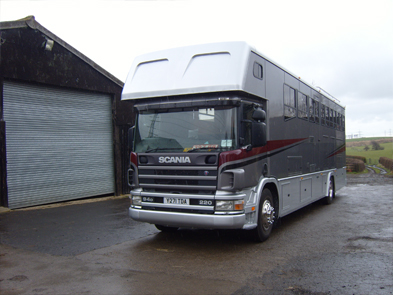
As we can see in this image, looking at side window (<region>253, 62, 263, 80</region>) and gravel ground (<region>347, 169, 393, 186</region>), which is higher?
side window (<region>253, 62, 263, 80</region>)

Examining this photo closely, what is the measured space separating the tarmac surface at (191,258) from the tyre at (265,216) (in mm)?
200

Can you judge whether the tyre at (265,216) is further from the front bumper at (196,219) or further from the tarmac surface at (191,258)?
the front bumper at (196,219)

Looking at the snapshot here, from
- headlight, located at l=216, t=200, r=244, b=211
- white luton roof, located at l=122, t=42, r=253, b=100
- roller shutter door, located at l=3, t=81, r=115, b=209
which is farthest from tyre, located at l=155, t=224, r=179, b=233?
roller shutter door, located at l=3, t=81, r=115, b=209

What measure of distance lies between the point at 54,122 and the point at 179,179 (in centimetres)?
772

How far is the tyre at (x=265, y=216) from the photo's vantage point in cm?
668

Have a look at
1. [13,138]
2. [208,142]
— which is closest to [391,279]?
[208,142]

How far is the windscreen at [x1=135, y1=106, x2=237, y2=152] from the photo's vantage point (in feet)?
19.7

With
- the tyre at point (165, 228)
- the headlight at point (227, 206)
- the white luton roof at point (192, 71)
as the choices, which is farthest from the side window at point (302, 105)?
the tyre at point (165, 228)

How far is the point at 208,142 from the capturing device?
605 cm

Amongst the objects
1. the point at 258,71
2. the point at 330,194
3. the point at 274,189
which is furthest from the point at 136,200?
the point at 330,194

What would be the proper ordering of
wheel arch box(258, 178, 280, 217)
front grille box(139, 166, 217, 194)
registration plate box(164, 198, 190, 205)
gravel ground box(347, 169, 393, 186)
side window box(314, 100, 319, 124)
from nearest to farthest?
1. front grille box(139, 166, 217, 194)
2. registration plate box(164, 198, 190, 205)
3. wheel arch box(258, 178, 280, 217)
4. side window box(314, 100, 319, 124)
5. gravel ground box(347, 169, 393, 186)

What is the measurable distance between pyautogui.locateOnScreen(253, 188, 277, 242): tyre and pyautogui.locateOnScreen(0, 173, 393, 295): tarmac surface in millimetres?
200

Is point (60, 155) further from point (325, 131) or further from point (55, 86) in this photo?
point (325, 131)

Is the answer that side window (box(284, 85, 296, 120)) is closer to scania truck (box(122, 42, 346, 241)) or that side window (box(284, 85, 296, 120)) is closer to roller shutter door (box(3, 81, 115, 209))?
scania truck (box(122, 42, 346, 241))
